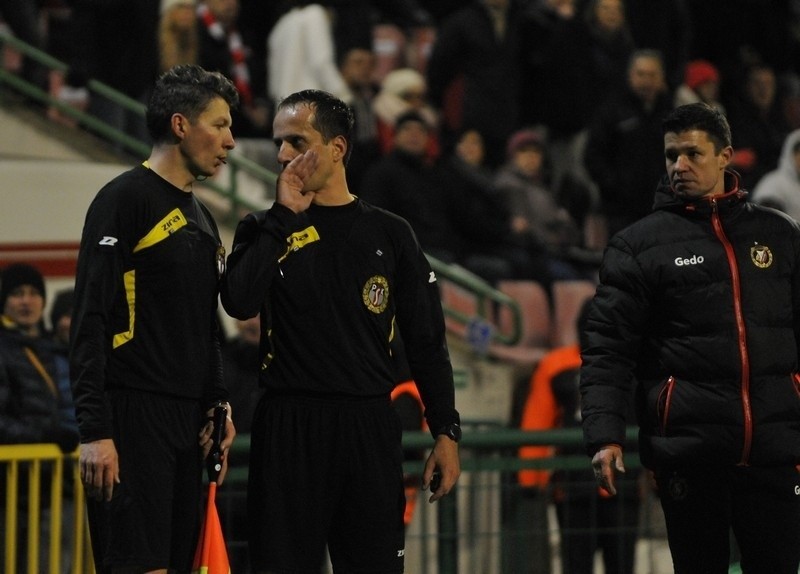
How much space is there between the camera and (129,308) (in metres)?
6.01

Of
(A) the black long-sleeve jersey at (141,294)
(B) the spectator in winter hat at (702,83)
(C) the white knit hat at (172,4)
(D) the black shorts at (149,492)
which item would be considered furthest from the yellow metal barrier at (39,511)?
(B) the spectator in winter hat at (702,83)

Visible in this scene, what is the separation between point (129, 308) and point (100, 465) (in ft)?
1.79

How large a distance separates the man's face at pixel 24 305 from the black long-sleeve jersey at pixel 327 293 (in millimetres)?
3211

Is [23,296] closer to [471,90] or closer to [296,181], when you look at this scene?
[296,181]

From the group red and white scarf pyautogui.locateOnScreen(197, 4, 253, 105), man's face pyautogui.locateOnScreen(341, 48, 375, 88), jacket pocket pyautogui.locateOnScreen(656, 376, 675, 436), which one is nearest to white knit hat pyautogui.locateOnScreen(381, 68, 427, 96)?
man's face pyautogui.locateOnScreen(341, 48, 375, 88)

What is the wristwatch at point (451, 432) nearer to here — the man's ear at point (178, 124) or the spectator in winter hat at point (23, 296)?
the man's ear at point (178, 124)

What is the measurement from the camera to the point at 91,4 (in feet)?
40.1

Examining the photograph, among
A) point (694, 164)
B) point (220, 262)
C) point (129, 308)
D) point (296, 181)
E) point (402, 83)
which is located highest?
point (402, 83)

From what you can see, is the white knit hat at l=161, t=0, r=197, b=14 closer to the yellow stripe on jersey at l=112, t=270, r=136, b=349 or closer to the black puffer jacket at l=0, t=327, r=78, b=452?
the black puffer jacket at l=0, t=327, r=78, b=452

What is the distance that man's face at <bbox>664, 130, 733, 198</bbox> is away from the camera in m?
6.43

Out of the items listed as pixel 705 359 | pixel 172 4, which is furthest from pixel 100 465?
pixel 172 4

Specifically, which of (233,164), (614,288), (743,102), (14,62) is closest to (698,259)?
(614,288)

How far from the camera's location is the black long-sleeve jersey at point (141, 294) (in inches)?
231

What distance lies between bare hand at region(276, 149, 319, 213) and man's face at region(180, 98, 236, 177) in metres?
0.23
